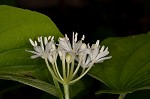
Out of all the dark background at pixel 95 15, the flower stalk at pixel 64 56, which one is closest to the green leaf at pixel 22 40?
the flower stalk at pixel 64 56

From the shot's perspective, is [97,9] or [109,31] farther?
[97,9]

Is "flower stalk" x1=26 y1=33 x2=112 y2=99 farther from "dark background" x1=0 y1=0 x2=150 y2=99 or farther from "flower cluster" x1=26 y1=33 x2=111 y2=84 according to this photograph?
"dark background" x1=0 y1=0 x2=150 y2=99

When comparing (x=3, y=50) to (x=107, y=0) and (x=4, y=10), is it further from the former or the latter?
(x=107, y=0)

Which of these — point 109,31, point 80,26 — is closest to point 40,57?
point 109,31

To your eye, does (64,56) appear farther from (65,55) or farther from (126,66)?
(126,66)

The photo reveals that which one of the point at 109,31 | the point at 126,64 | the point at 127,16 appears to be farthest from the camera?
the point at 127,16
